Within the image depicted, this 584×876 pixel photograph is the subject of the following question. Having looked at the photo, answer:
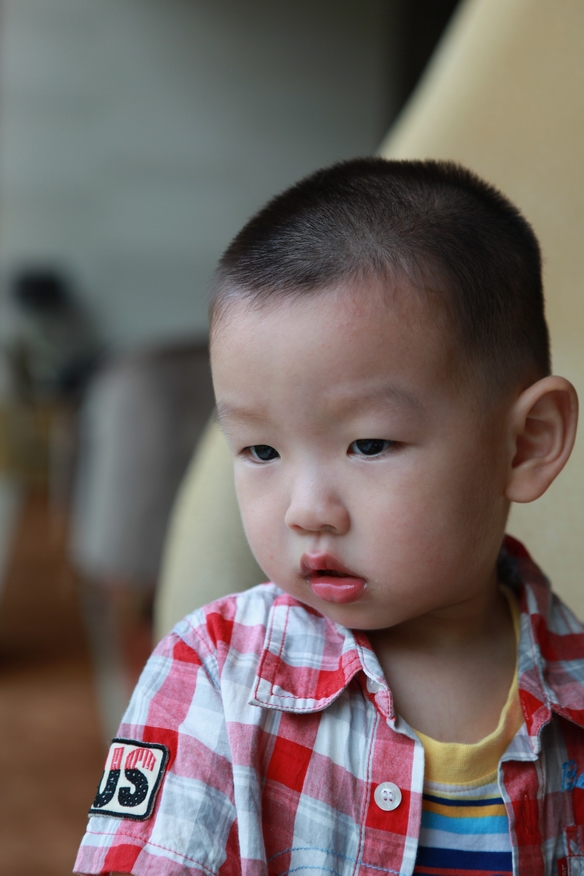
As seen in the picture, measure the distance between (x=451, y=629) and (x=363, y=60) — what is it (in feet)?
15.2

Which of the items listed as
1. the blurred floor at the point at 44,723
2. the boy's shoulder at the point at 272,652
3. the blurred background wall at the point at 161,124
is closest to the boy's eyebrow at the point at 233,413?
the boy's shoulder at the point at 272,652

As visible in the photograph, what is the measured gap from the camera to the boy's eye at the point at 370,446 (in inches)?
16.8

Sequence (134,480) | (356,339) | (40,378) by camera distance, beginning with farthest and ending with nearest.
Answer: (40,378), (134,480), (356,339)

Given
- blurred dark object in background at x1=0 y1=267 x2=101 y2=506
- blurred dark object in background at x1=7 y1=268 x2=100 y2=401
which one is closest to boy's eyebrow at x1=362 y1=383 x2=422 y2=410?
blurred dark object in background at x1=0 y1=267 x2=101 y2=506

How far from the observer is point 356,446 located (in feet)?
1.40

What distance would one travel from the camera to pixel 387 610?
1.48ft

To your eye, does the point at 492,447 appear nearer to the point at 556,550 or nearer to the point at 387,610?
the point at 387,610

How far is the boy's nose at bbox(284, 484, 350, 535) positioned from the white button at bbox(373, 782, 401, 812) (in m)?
0.13

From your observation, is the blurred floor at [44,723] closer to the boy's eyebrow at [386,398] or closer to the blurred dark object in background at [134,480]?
the blurred dark object in background at [134,480]

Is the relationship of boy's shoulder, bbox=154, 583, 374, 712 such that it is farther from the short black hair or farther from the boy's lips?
the short black hair

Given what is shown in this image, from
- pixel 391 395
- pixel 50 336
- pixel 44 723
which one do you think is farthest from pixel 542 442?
pixel 50 336

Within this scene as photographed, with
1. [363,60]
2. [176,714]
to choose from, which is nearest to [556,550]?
[176,714]

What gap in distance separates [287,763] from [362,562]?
4.3 inches

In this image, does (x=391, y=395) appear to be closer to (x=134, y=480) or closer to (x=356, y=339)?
(x=356, y=339)
